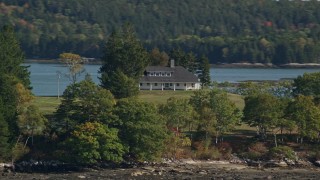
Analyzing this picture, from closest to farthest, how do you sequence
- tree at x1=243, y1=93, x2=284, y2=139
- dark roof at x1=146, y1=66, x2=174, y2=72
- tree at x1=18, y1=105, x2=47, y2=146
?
tree at x1=18, y1=105, x2=47, y2=146
tree at x1=243, y1=93, x2=284, y2=139
dark roof at x1=146, y1=66, x2=174, y2=72

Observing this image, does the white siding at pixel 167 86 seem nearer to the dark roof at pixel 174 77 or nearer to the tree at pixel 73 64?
the dark roof at pixel 174 77

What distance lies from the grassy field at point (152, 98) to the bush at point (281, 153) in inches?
647

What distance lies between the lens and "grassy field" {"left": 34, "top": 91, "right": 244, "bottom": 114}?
8801cm

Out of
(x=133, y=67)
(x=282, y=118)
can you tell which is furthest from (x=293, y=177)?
(x=133, y=67)

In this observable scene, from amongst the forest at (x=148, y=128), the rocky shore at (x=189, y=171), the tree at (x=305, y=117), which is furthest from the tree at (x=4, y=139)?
the tree at (x=305, y=117)

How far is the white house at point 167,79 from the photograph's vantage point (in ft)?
346

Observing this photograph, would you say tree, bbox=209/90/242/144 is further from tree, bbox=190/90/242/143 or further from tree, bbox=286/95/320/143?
tree, bbox=286/95/320/143

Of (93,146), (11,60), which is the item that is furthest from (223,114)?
(11,60)

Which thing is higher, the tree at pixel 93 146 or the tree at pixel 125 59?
the tree at pixel 125 59

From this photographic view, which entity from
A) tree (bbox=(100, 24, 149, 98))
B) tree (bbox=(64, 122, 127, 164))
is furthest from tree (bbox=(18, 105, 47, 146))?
tree (bbox=(100, 24, 149, 98))

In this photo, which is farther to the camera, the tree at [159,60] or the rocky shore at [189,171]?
the tree at [159,60]

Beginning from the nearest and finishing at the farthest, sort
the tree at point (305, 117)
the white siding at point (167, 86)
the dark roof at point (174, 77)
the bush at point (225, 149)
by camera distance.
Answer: the bush at point (225, 149)
the tree at point (305, 117)
the dark roof at point (174, 77)
the white siding at point (167, 86)

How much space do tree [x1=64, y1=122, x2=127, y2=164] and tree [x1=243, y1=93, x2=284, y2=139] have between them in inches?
489

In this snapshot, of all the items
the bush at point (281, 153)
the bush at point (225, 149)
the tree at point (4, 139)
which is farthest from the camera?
the bush at point (225, 149)
